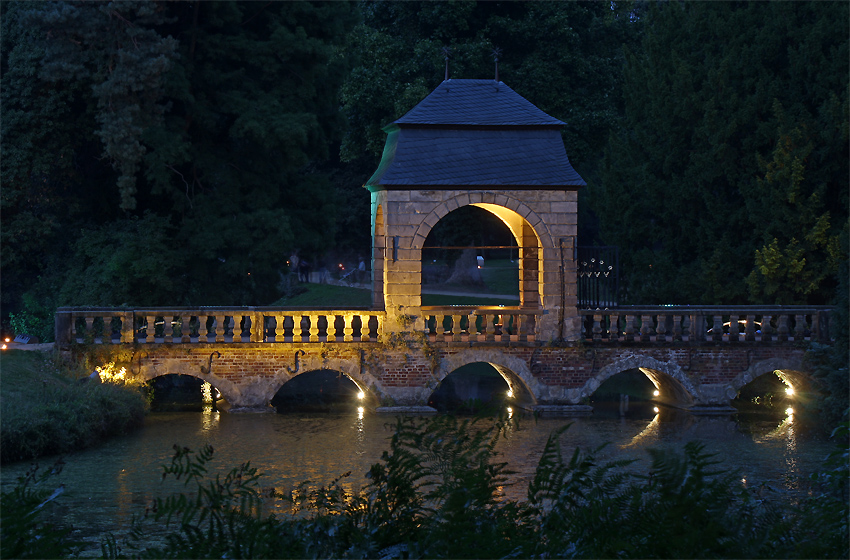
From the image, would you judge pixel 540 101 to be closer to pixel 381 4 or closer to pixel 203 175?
pixel 381 4

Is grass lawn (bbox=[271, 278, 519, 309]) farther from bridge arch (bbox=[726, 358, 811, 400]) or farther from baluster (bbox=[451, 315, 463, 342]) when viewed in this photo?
bridge arch (bbox=[726, 358, 811, 400])

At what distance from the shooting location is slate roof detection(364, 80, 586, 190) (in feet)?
63.9

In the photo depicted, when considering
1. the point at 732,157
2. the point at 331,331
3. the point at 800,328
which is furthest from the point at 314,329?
the point at 732,157

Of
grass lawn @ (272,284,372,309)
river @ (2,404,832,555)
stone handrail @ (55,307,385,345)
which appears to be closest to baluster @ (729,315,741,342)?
river @ (2,404,832,555)

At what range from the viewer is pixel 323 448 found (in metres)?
16.6

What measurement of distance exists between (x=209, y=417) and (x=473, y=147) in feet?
25.2

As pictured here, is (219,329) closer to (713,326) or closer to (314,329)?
(314,329)

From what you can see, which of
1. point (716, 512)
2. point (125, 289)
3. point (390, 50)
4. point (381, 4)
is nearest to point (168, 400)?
point (125, 289)

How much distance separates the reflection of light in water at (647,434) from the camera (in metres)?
17.0

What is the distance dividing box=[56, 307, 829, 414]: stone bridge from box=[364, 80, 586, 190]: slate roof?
2708mm

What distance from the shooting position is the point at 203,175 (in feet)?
78.8

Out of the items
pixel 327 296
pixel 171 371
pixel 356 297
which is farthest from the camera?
pixel 327 296

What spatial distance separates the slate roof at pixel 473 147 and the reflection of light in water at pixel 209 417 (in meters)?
5.66

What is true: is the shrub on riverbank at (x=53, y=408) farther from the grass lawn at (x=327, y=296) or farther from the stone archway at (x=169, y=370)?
the grass lawn at (x=327, y=296)
